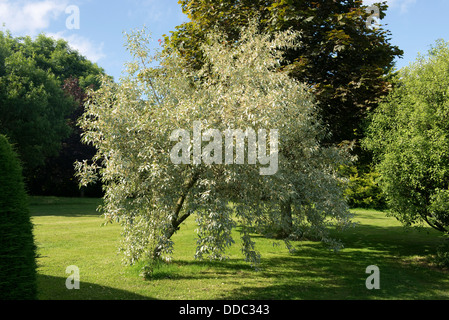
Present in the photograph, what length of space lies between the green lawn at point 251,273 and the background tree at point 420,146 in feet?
7.65

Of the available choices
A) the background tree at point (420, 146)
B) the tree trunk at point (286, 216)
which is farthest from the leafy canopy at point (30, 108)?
the background tree at point (420, 146)

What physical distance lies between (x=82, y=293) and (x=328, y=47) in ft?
42.3

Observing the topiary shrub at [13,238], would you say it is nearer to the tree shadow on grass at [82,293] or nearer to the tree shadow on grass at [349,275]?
the tree shadow on grass at [82,293]

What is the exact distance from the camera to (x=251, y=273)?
1066 centimetres

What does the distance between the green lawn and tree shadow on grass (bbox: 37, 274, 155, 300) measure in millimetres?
23

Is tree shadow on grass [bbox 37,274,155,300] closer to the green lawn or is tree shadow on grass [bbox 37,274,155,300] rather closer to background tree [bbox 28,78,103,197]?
the green lawn

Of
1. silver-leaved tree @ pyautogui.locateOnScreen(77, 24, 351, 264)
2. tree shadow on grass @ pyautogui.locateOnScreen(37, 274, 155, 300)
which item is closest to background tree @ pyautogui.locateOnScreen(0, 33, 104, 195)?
tree shadow on grass @ pyautogui.locateOnScreen(37, 274, 155, 300)

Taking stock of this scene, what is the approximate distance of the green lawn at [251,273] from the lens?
28.5 ft

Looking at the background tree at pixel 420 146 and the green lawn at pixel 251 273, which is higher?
the background tree at pixel 420 146

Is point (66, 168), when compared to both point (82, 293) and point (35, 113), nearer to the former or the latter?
point (35, 113)

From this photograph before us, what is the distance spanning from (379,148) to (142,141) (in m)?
9.12

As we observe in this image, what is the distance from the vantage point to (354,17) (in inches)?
527
